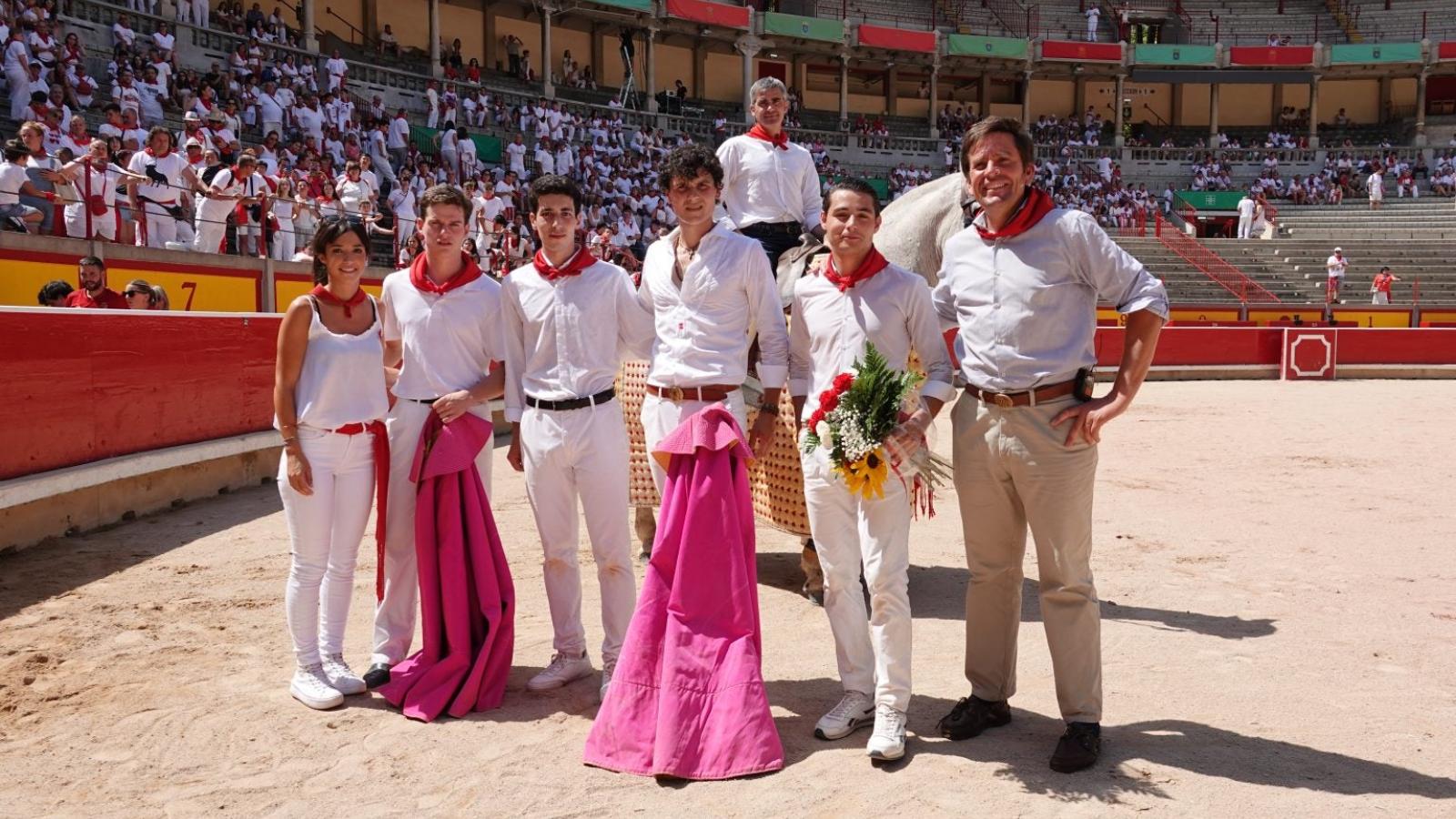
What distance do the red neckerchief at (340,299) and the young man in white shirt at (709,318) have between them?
1.01 metres

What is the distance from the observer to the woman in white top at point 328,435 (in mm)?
3592

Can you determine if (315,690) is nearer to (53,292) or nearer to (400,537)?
(400,537)

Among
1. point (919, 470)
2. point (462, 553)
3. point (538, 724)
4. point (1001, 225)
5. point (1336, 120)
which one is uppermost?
point (1336, 120)

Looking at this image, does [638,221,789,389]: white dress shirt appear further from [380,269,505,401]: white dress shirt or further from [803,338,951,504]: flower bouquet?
[380,269,505,401]: white dress shirt

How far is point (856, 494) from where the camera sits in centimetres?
316

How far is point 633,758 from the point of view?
3.13m

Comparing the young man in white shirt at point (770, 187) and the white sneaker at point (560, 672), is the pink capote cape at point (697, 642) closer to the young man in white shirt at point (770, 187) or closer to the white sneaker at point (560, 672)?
the white sneaker at point (560, 672)

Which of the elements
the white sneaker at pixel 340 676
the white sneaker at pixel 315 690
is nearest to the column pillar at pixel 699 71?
the white sneaker at pixel 340 676

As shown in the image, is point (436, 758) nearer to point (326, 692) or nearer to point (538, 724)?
point (538, 724)

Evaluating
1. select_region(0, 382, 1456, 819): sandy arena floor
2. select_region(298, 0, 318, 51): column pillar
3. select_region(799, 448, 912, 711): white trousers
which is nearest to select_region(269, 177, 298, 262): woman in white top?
select_region(0, 382, 1456, 819): sandy arena floor

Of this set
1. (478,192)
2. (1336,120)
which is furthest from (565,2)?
(1336,120)

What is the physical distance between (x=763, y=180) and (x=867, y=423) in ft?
7.69

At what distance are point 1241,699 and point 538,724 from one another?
85.3 inches

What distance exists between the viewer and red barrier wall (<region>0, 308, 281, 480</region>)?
5617mm
